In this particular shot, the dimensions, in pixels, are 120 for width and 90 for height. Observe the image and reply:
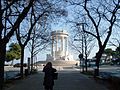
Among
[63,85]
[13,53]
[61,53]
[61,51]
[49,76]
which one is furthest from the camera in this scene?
[61,51]

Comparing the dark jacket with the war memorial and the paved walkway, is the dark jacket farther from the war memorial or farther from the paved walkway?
the war memorial

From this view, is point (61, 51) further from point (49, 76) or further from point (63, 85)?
point (49, 76)

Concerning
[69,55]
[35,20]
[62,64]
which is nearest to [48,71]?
[35,20]

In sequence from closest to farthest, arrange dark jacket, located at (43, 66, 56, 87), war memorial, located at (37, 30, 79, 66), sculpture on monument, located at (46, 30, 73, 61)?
1. dark jacket, located at (43, 66, 56, 87)
2. war memorial, located at (37, 30, 79, 66)
3. sculpture on monument, located at (46, 30, 73, 61)

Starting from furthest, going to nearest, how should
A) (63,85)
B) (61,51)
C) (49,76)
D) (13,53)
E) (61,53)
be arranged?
1. (61,51)
2. (61,53)
3. (13,53)
4. (63,85)
5. (49,76)

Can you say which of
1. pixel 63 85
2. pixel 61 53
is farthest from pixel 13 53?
pixel 63 85

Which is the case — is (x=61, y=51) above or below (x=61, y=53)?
above

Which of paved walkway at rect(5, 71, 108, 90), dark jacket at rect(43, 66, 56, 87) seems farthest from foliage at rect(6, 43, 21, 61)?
dark jacket at rect(43, 66, 56, 87)

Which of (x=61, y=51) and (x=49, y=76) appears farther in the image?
(x=61, y=51)

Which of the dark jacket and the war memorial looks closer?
the dark jacket

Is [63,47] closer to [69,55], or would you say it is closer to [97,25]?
[69,55]

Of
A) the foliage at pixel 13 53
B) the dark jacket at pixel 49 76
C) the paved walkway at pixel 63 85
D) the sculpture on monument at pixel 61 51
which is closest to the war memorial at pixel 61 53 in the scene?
the sculpture on monument at pixel 61 51

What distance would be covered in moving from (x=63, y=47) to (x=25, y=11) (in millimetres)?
113370

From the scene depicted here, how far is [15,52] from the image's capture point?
439 feet
